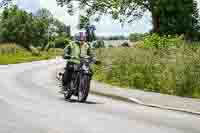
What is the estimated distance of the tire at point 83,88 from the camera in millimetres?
17844

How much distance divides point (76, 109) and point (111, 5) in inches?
1799

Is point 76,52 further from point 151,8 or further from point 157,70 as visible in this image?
point 151,8

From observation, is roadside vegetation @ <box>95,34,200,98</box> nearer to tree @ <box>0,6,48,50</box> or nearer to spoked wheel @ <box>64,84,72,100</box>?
spoked wheel @ <box>64,84,72,100</box>

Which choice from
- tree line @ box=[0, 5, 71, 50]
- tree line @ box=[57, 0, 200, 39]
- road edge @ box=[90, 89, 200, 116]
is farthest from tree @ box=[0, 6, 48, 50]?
road edge @ box=[90, 89, 200, 116]

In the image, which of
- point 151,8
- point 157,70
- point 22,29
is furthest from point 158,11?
point 22,29

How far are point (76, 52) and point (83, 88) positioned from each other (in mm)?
1001

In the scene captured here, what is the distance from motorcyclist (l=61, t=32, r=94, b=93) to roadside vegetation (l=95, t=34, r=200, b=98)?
371 cm

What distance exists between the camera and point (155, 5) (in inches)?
2359

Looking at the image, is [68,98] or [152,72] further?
[152,72]

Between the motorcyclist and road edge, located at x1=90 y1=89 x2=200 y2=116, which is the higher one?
the motorcyclist

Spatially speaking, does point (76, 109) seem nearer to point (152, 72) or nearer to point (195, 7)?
point (152, 72)

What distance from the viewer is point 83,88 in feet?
59.2

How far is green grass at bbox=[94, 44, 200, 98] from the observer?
2091 centimetres

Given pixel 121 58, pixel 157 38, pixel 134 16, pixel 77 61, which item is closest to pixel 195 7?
pixel 134 16
